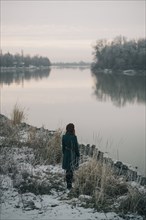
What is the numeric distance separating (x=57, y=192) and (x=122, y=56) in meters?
92.8

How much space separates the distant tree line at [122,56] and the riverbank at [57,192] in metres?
83.5

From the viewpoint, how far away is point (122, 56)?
97.5 m

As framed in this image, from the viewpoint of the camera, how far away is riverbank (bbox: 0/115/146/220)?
6383 mm

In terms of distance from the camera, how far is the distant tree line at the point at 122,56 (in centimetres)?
9118

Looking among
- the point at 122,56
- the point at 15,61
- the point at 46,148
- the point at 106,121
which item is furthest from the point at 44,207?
the point at 15,61

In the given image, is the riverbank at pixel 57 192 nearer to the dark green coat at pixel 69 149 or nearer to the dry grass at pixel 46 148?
the dry grass at pixel 46 148

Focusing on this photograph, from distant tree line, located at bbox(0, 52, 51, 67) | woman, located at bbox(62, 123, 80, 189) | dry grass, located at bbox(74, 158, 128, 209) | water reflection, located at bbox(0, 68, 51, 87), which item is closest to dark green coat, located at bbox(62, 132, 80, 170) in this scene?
woman, located at bbox(62, 123, 80, 189)

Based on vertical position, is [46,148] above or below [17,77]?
below

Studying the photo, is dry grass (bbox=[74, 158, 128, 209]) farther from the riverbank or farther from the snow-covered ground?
the snow-covered ground

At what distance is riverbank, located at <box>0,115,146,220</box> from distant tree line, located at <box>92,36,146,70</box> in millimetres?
83505

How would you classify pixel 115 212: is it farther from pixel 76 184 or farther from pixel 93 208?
pixel 76 184

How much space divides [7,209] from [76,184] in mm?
1810

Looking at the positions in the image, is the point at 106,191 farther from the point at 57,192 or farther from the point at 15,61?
the point at 15,61

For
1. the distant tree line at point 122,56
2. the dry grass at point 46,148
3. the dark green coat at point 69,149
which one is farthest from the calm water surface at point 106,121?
the distant tree line at point 122,56
